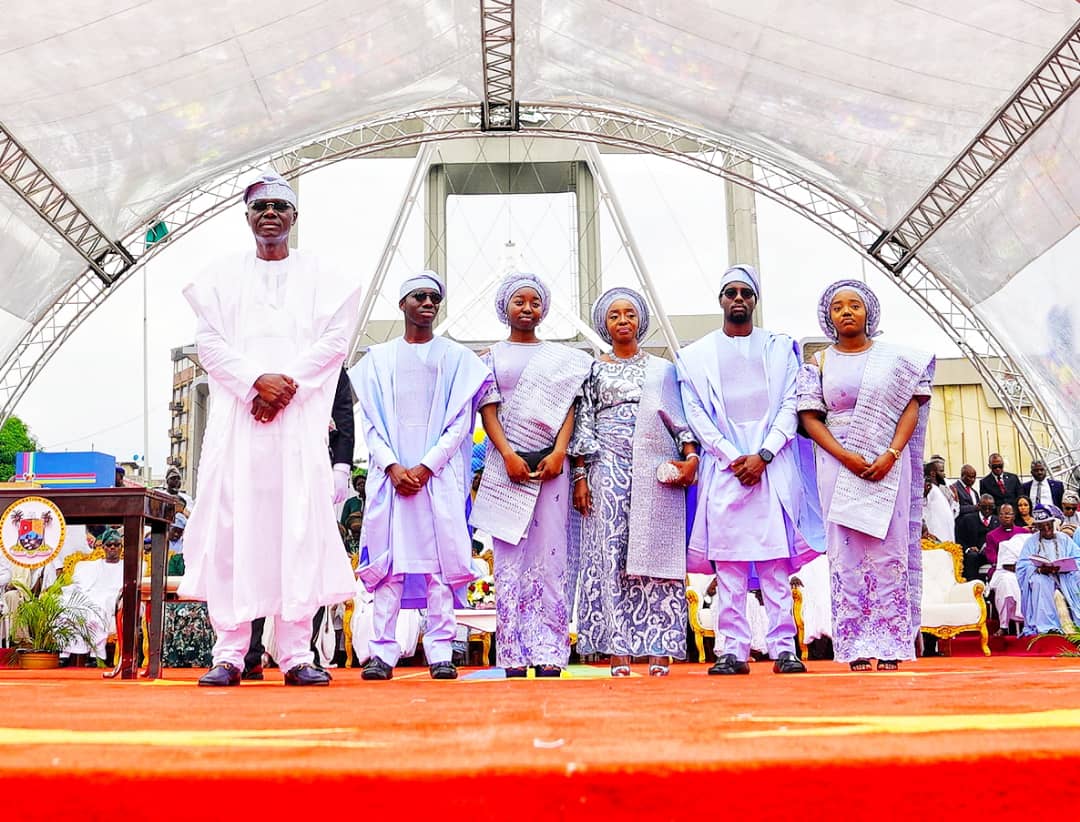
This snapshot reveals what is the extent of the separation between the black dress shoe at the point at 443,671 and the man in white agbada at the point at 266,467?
128 centimetres

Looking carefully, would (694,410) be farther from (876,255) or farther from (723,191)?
(723,191)

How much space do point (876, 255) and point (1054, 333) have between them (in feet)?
7.39

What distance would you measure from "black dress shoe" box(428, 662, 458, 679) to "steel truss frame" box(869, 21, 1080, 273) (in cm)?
563

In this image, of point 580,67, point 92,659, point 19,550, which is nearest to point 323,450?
point 19,550

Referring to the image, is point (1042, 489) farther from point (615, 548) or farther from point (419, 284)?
point (419, 284)

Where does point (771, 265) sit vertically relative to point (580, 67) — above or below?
above

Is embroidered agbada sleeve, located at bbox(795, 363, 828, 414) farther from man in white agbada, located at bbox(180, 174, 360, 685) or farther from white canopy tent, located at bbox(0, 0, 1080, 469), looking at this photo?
white canopy tent, located at bbox(0, 0, 1080, 469)

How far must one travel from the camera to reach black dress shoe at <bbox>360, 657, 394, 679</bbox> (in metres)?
4.40

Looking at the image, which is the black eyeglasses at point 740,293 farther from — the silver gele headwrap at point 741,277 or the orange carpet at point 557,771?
the orange carpet at point 557,771

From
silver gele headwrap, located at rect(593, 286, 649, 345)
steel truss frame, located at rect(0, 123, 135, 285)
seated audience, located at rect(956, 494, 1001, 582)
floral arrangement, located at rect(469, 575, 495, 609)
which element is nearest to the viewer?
silver gele headwrap, located at rect(593, 286, 649, 345)

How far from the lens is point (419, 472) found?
4.79m

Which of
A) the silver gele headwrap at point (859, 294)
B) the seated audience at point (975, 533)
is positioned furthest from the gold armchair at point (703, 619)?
the silver gele headwrap at point (859, 294)

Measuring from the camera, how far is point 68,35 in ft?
26.9

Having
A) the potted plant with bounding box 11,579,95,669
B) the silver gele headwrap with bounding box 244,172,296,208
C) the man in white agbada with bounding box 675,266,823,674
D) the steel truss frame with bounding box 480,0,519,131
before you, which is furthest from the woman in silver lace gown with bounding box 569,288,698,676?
the steel truss frame with bounding box 480,0,519,131
